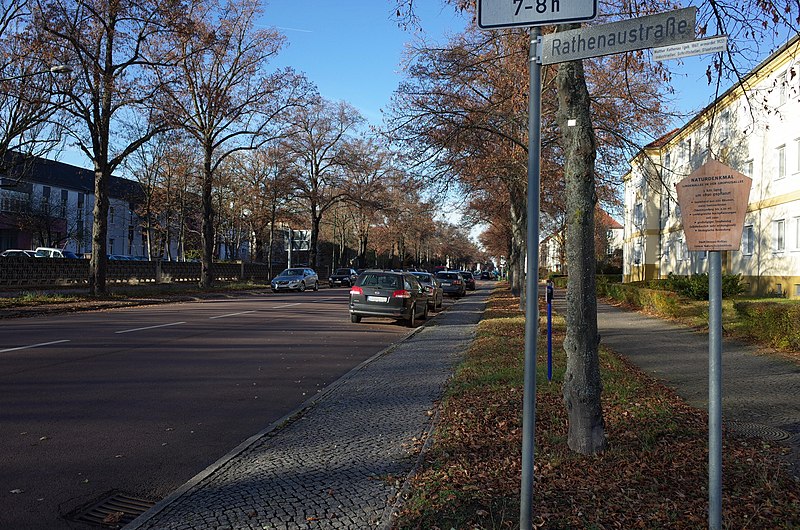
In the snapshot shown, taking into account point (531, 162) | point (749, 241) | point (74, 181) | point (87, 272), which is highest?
point (74, 181)

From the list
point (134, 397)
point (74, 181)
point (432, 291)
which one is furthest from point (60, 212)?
point (134, 397)

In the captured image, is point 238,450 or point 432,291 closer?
point 238,450

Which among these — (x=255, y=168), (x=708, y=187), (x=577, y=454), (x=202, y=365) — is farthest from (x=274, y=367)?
(x=255, y=168)

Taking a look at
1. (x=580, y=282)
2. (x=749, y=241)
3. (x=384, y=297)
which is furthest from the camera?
(x=749, y=241)

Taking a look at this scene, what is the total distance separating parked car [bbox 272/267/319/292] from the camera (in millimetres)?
39094

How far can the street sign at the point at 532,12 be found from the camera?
10.6 feet

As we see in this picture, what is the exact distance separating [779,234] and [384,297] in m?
17.5

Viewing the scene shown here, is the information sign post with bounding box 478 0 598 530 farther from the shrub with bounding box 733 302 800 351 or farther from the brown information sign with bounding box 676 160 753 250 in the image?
the shrub with bounding box 733 302 800 351

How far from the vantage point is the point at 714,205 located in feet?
11.6

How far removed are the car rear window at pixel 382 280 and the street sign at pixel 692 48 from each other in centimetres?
1494

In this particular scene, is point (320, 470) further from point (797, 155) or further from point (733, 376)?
point (797, 155)

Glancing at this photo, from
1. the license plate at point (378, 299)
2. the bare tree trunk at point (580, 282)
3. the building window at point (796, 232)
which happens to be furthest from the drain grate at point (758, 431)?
the building window at point (796, 232)

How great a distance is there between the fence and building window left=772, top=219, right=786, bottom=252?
92.5 ft

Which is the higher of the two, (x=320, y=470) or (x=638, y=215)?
(x=638, y=215)
